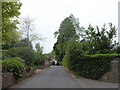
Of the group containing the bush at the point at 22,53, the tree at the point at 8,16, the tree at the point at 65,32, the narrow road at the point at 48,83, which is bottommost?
the narrow road at the point at 48,83

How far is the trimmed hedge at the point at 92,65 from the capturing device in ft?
43.4

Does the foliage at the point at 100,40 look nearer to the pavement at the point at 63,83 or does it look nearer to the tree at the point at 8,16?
the pavement at the point at 63,83

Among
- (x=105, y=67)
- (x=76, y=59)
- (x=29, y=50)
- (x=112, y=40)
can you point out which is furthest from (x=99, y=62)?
(x=29, y=50)

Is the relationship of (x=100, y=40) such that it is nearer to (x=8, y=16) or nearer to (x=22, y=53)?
(x=22, y=53)

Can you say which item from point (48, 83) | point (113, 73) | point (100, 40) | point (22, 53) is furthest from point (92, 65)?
point (22, 53)

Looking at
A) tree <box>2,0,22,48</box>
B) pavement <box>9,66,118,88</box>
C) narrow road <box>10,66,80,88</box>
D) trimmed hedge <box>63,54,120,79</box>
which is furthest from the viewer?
trimmed hedge <box>63,54,120,79</box>

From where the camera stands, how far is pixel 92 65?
47.0ft

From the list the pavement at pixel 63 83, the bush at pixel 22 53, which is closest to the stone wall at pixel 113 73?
the pavement at pixel 63 83

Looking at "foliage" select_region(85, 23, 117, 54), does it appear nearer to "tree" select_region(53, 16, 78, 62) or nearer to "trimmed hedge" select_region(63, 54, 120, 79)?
"trimmed hedge" select_region(63, 54, 120, 79)

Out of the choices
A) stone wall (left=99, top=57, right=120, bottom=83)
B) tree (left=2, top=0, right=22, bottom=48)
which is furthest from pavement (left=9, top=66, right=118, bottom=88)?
tree (left=2, top=0, right=22, bottom=48)

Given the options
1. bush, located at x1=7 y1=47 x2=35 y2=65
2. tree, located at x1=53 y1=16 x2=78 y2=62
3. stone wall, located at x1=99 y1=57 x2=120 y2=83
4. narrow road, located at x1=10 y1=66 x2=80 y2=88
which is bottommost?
narrow road, located at x1=10 y1=66 x2=80 y2=88

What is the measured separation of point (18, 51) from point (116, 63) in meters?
15.4

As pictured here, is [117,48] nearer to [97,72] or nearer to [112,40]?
[112,40]

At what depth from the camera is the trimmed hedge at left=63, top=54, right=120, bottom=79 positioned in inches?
521
